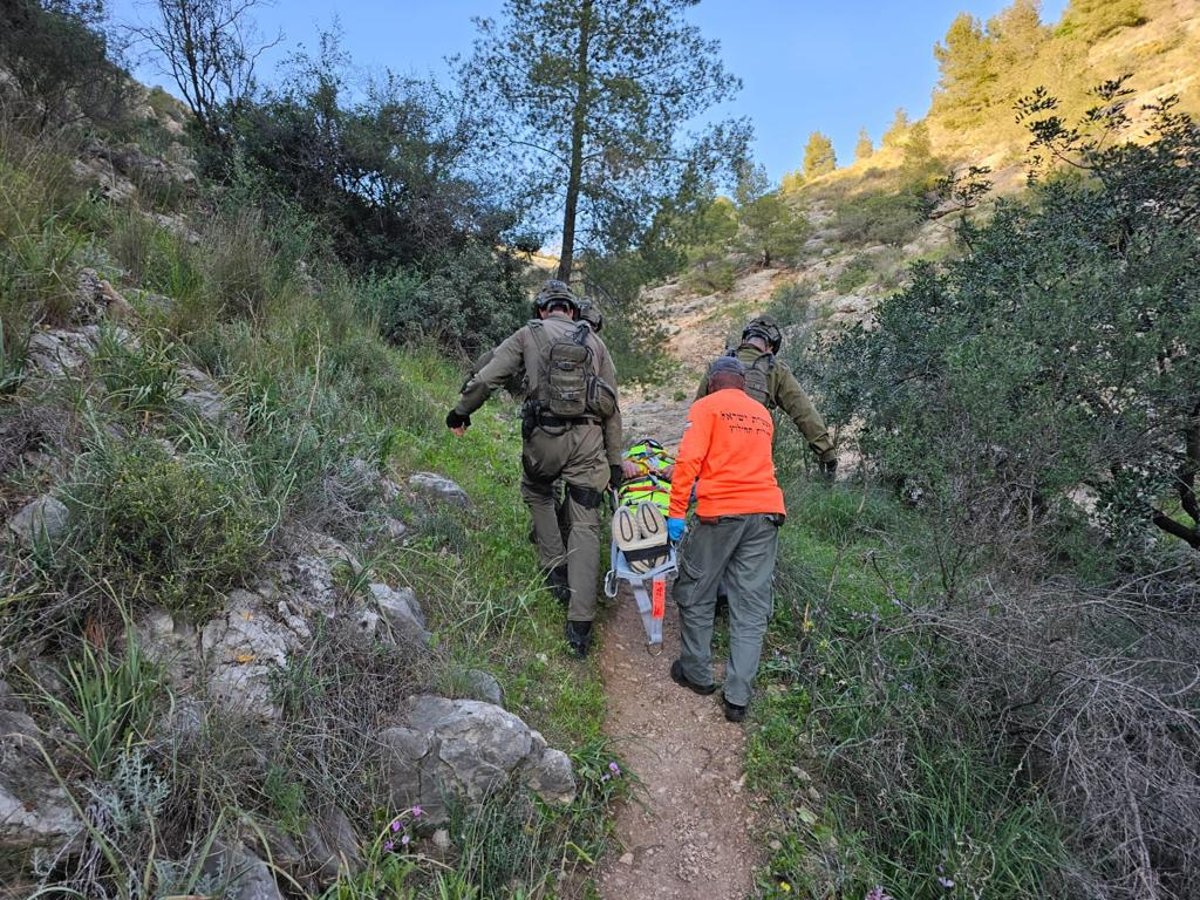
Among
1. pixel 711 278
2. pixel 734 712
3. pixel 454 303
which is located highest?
pixel 711 278

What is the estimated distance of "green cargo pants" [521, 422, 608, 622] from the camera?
3.66m

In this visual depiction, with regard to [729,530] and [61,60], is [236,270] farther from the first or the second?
[61,60]

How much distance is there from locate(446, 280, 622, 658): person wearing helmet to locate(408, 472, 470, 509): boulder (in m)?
0.58

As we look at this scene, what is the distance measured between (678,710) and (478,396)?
2.33 metres

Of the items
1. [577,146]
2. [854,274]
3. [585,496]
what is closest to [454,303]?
[577,146]

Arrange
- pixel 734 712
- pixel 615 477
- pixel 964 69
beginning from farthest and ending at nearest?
pixel 964 69 < pixel 615 477 < pixel 734 712

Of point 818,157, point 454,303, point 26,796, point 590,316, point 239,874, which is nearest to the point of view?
point 26,796

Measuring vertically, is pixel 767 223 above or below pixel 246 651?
above

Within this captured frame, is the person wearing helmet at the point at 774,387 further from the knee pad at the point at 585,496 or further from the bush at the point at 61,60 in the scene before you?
the bush at the point at 61,60

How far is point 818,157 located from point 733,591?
61152 mm

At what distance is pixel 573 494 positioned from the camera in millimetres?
3869

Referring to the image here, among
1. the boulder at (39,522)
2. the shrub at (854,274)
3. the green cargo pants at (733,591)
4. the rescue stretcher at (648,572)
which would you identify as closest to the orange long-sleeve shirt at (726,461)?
the green cargo pants at (733,591)

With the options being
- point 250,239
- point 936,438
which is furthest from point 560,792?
point 250,239

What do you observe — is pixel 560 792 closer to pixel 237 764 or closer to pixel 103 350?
pixel 237 764
